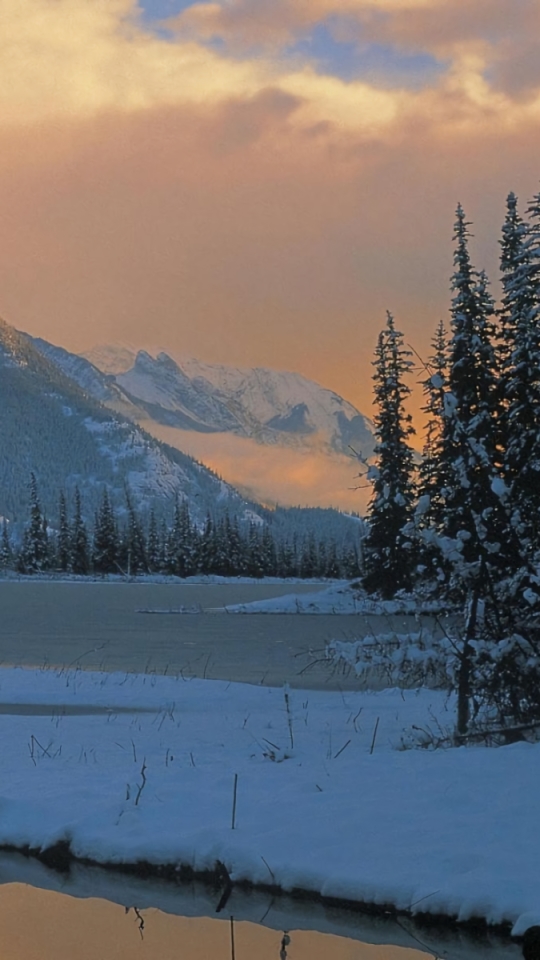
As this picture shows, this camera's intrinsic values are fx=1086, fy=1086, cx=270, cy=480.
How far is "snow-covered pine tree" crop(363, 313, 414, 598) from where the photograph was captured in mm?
52656

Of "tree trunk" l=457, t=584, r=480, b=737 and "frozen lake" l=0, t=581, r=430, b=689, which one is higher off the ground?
"tree trunk" l=457, t=584, r=480, b=737

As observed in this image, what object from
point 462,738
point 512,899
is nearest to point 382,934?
point 512,899

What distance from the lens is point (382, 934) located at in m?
8.81

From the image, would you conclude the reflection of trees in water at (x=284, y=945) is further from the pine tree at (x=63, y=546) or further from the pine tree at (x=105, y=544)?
the pine tree at (x=63, y=546)

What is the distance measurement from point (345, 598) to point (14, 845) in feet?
193

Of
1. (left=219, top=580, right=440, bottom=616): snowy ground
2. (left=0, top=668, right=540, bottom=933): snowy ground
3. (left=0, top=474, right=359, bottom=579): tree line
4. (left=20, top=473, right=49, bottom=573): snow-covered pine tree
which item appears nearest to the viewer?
(left=0, top=668, right=540, bottom=933): snowy ground

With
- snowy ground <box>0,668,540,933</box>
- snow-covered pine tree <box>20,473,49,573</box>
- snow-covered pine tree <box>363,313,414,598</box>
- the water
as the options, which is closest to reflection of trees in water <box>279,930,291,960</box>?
the water

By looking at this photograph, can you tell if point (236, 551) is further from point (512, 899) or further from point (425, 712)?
point (512, 899)

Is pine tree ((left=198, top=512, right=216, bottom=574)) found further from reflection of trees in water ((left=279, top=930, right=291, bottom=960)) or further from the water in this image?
reflection of trees in water ((left=279, top=930, right=291, bottom=960))

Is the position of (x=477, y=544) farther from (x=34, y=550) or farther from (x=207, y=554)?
(x=34, y=550)

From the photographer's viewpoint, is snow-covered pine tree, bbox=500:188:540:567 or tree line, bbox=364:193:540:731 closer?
tree line, bbox=364:193:540:731

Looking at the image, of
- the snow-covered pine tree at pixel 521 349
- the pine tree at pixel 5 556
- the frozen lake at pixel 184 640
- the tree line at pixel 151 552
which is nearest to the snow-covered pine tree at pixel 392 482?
the frozen lake at pixel 184 640

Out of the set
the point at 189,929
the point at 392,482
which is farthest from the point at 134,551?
the point at 189,929

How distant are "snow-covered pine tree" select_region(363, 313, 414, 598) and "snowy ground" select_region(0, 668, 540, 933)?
3583 centimetres
